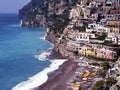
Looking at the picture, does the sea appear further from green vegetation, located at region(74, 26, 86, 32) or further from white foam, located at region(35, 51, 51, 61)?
green vegetation, located at region(74, 26, 86, 32)

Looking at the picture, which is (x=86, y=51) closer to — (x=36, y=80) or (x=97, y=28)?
(x=97, y=28)

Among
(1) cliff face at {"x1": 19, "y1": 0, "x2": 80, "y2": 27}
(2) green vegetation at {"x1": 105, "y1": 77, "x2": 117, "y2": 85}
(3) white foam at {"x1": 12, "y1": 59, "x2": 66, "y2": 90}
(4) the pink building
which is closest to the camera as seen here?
(2) green vegetation at {"x1": 105, "y1": 77, "x2": 117, "y2": 85}

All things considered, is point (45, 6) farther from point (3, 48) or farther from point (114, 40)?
point (114, 40)

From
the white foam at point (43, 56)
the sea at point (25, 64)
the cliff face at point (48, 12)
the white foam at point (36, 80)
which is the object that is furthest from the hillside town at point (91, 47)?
the cliff face at point (48, 12)

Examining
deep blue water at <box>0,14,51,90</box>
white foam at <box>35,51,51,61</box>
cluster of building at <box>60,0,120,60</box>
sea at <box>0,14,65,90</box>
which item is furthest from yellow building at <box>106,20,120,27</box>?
deep blue water at <box>0,14,51,90</box>

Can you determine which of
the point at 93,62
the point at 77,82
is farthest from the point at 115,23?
the point at 77,82

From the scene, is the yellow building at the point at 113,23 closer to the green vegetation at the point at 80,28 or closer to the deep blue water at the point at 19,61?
the green vegetation at the point at 80,28

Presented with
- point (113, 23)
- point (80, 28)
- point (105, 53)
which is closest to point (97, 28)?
point (113, 23)
